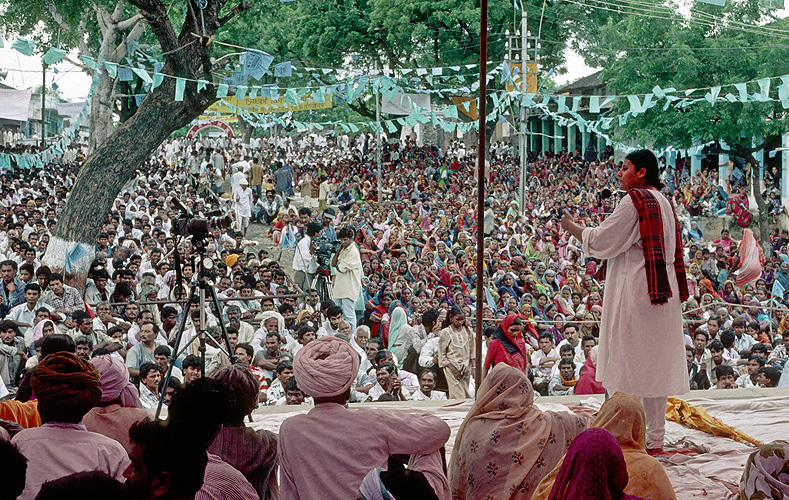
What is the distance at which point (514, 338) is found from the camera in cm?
536

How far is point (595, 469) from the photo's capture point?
1.91 m

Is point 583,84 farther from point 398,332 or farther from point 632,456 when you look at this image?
point 632,456

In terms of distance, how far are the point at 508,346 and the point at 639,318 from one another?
2.05 meters

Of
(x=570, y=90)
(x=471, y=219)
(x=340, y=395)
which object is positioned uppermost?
(x=570, y=90)

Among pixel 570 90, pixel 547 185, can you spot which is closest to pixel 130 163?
pixel 547 185

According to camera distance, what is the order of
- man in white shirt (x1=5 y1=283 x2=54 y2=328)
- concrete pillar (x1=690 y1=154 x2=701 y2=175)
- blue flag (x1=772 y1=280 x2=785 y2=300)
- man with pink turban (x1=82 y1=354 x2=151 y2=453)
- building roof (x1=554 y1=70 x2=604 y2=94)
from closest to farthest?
1. man with pink turban (x1=82 y1=354 x2=151 y2=453)
2. man in white shirt (x1=5 y1=283 x2=54 y2=328)
3. blue flag (x1=772 y1=280 x2=785 y2=300)
4. concrete pillar (x1=690 y1=154 x2=701 y2=175)
5. building roof (x1=554 y1=70 x2=604 y2=94)

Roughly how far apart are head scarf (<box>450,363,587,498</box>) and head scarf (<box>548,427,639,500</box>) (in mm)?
578

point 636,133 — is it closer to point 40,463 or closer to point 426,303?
point 426,303

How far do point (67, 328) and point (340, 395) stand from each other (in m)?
4.34

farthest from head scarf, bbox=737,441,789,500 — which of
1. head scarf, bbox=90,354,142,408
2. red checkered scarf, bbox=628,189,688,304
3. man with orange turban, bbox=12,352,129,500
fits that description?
head scarf, bbox=90,354,142,408

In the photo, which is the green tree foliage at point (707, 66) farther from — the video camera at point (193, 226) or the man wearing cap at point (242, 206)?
the video camera at point (193, 226)

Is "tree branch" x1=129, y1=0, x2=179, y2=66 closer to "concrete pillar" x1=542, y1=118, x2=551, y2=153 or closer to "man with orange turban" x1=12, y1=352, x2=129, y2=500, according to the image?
"man with orange turban" x1=12, y1=352, x2=129, y2=500

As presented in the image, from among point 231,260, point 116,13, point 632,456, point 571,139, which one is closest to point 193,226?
point 632,456

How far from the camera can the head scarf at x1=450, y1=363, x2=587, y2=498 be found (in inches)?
100
